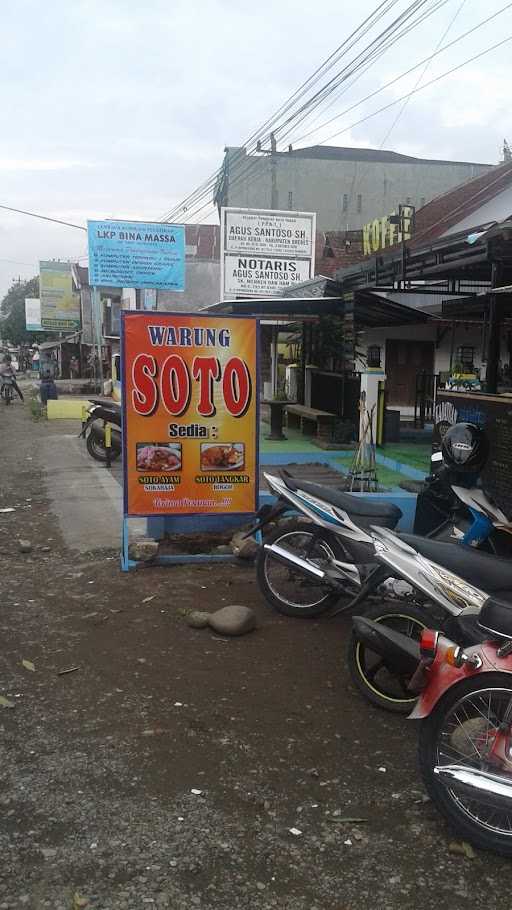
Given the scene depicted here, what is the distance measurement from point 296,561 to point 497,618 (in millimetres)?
2150

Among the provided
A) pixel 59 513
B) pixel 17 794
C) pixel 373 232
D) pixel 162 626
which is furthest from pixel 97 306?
pixel 17 794

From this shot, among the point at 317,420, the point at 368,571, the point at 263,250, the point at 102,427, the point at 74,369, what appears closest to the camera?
the point at 368,571

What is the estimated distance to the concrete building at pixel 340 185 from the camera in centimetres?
3161

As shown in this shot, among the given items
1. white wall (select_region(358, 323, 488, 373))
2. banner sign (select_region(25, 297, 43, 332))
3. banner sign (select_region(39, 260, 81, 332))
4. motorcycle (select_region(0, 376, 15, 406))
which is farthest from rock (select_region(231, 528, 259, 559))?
banner sign (select_region(25, 297, 43, 332))

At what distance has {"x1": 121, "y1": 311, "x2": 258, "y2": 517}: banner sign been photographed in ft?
18.9

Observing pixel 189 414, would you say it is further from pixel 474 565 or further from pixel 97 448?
pixel 97 448

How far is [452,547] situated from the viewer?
368 centimetres

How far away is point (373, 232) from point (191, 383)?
8.76 m

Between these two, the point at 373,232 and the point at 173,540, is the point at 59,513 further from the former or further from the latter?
the point at 373,232

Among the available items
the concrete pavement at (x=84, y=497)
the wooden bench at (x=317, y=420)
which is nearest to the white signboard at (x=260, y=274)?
the wooden bench at (x=317, y=420)

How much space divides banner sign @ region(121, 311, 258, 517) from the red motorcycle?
3433mm

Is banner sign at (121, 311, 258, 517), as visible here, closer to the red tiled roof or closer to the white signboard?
the red tiled roof

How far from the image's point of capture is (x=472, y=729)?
2754 mm

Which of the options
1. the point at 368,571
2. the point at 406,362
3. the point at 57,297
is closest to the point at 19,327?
the point at 57,297
